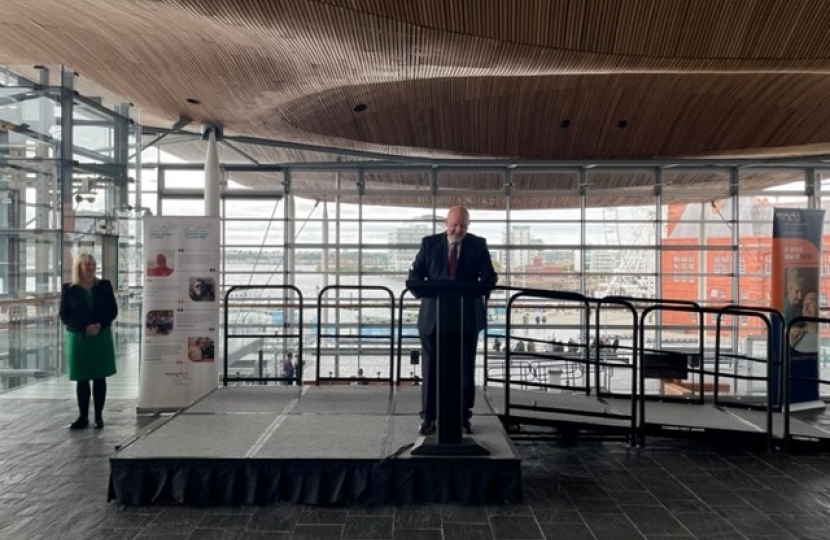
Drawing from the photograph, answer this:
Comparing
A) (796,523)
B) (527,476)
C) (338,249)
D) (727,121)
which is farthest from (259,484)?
(338,249)

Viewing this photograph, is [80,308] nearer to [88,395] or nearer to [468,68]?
[88,395]

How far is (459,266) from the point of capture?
3783mm

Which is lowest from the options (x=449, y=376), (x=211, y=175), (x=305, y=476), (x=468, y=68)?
(x=305, y=476)

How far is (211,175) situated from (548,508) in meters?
7.12

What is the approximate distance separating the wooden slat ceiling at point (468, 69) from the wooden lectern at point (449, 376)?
2095 millimetres

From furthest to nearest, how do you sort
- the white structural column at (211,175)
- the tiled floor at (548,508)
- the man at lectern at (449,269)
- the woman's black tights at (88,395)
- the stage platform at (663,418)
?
the white structural column at (211,175)
the woman's black tights at (88,395)
the stage platform at (663,418)
the man at lectern at (449,269)
the tiled floor at (548,508)

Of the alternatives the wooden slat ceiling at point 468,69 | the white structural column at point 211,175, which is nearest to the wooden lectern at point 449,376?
the wooden slat ceiling at point 468,69

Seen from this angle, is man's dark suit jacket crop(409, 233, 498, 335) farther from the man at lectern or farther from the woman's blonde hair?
the woman's blonde hair

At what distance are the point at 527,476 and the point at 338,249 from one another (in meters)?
8.39

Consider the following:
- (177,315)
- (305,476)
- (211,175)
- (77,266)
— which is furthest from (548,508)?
(211,175)

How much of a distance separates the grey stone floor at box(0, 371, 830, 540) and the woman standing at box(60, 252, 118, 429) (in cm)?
60

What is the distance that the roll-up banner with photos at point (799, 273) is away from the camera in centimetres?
692

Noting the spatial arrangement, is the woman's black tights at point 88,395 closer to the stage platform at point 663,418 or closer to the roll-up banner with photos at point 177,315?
the roll-up banner with photos at point 177,315

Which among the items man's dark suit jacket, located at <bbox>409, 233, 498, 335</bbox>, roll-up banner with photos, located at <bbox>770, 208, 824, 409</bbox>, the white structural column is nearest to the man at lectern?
man's dark suit jacket, located at <bbox>409, 233, 498, 335</bbox>
